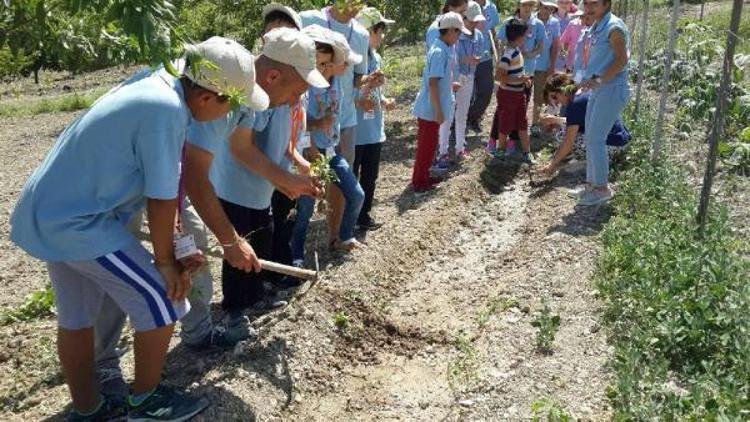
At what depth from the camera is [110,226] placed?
2818 millimetres

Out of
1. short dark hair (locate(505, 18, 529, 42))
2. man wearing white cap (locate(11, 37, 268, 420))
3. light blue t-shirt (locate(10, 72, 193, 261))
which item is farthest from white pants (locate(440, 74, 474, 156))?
light blue t-shirt (locate(10, 72, 193, 261))

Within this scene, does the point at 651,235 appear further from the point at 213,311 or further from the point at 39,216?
the point at 39,216

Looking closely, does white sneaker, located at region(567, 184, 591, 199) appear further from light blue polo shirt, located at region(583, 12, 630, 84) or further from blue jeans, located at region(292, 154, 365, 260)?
blue jeans, located at region(292, 154, 365, 260)

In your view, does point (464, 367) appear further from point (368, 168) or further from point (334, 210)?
point (368, 168)

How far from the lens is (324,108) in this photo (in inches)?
199

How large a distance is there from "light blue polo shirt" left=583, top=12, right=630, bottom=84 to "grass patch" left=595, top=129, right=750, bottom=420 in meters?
1.22

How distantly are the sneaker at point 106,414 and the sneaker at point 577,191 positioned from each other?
446 cm

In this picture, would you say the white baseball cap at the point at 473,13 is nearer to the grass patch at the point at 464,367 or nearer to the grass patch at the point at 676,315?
the grass patch at the point at 676,315

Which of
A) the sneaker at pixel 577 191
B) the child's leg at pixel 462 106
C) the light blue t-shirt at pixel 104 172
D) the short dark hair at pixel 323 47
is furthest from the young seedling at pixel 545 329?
the child's leg at pixel 462 106

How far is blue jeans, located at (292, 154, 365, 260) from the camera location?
498 cm

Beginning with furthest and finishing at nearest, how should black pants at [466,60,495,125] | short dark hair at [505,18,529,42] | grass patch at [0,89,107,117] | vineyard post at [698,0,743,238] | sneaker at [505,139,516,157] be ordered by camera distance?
grass patch at [0,89,107,117]
black pants at [466,60,495,125]
sneaker at [505,139,516,157]
short dark hair at [505,18,529,42]
vineyard post at [698,0,743,238]

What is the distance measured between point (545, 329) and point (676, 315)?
0.69 meters

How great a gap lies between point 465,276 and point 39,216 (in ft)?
11.7

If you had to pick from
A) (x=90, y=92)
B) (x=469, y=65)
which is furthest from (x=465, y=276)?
(x=90, y=92)
